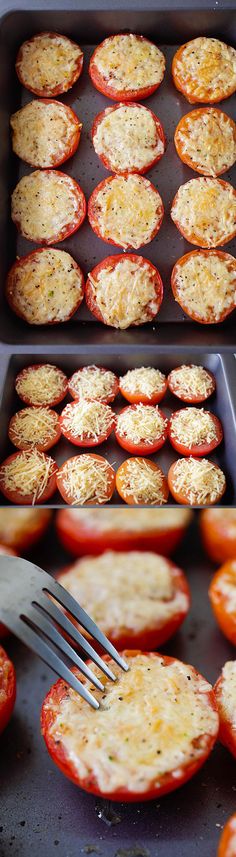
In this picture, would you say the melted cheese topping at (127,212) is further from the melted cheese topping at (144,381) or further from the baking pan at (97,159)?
the melted cheese topping at (144,381)

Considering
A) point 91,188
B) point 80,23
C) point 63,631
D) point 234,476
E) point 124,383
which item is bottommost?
point 234,476

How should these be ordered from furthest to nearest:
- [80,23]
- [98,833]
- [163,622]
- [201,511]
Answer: [80,23] < [201,511] < [163,622] < [98,833]

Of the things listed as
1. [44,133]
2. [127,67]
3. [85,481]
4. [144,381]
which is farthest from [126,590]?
[127,67]

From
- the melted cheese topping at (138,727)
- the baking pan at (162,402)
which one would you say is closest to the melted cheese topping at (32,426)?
the baking pan at (162,402)

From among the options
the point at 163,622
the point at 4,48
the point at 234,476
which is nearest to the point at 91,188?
the point at 4,48

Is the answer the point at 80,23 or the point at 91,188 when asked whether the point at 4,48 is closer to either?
the point at 80,23

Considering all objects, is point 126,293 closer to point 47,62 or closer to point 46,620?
point 47,62
